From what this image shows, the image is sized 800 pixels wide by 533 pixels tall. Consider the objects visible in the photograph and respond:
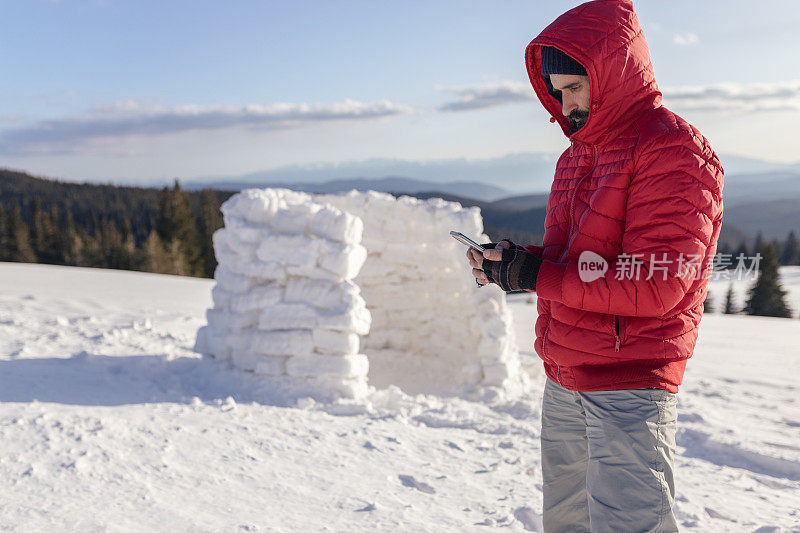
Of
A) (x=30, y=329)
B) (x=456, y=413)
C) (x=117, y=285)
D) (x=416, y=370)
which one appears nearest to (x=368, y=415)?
(x=456, y=413)

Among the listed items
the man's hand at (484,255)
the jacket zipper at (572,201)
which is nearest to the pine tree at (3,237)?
the man's hand at (484,255)

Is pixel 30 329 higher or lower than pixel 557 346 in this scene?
lower

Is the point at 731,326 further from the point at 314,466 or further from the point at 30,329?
the point at 30,329

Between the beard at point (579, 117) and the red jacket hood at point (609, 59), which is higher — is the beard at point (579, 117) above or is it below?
below

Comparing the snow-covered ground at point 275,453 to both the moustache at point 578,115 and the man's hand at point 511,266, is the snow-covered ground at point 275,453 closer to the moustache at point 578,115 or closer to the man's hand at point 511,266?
the man's hand at point 511,266

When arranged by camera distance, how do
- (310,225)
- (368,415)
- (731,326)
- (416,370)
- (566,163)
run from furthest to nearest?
(731,326)
(416,370)
(310,225)
(368,415)
(566,163)

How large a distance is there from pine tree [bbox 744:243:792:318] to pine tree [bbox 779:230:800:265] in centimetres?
2168

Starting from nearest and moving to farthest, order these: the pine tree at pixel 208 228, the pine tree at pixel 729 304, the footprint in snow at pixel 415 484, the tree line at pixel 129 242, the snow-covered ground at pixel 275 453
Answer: the snow-covered ground at pixel 275 453 → the footprint in snow at pixel 415 484 → the pine tree at pixel 729 304 → the tree line at pixel 129 242 → the pine tree at pixel 208 228

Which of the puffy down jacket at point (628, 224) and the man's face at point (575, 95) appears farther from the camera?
the man's face at point (575, 95)

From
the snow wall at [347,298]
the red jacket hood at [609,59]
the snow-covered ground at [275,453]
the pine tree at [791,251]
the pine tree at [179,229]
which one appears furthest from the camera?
the pine tree at [791,251]

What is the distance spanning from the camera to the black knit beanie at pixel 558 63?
1.75 m

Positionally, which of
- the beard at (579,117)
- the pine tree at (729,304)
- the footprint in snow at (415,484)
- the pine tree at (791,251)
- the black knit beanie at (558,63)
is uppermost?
the black knit beanie at (558,63)

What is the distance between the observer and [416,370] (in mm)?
6922

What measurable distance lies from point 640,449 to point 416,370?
539 centimetres
